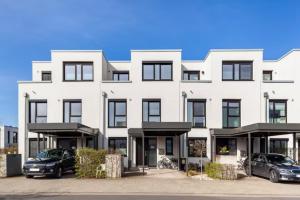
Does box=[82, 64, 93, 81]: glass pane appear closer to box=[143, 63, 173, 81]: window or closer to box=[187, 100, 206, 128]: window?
box=[143, 63, 173, 81]: window

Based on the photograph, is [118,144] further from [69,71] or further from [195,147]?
[69,71]

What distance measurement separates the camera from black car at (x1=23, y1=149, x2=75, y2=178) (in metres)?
19.0

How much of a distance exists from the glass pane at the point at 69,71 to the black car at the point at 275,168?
1435 cm

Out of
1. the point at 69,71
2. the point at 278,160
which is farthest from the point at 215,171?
the point at 69,71

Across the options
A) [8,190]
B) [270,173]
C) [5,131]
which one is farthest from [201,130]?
[5,131]

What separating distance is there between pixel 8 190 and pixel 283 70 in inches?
901

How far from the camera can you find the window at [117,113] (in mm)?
26562

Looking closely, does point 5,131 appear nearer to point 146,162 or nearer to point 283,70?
point 146,162

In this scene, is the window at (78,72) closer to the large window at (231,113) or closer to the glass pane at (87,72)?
the glass pane at (87,72)

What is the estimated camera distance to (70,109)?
1051 inches

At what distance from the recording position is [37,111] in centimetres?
2680

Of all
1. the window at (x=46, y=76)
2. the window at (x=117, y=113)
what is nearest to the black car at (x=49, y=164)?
the window at (x=117, y=113)

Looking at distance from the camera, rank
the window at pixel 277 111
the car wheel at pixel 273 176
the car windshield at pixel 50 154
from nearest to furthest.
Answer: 1. the car wheel at pixel 273 176
2. the car windshield at pixel 50 154
3. the window at pixel 277 111

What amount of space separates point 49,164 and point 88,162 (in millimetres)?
2104
